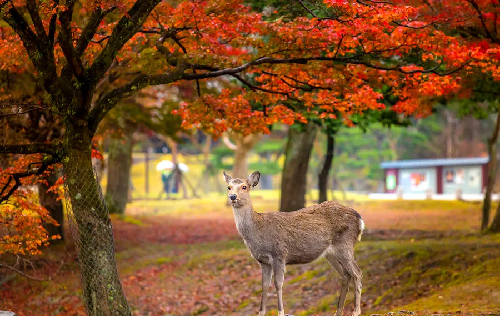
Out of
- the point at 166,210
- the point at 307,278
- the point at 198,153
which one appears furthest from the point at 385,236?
the point at 198,153

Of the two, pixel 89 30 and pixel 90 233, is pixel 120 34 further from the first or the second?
pixel 90 233

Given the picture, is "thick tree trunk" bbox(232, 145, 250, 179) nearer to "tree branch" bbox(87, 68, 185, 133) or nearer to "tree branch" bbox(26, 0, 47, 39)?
"tree branch" bbox(87, 68, 185, 133)

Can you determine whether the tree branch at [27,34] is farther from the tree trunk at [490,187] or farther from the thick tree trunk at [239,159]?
the thick tree trunk at [239,159]

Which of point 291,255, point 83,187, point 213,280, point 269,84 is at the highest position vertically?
point 269,84

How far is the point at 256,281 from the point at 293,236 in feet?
21.0

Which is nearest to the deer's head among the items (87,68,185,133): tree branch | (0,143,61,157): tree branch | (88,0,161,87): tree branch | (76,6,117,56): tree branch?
(87,68,185,133): tree branch

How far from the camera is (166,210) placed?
32656mm

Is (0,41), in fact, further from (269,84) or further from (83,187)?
(269,84)

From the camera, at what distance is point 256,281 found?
14148 mm

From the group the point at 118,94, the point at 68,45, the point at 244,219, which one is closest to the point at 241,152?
the point at 118,94

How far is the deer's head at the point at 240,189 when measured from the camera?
7258 mm

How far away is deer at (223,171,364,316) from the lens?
300 inches

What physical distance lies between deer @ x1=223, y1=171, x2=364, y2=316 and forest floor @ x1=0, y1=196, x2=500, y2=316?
70.2 inches

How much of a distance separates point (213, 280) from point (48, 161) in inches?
256
